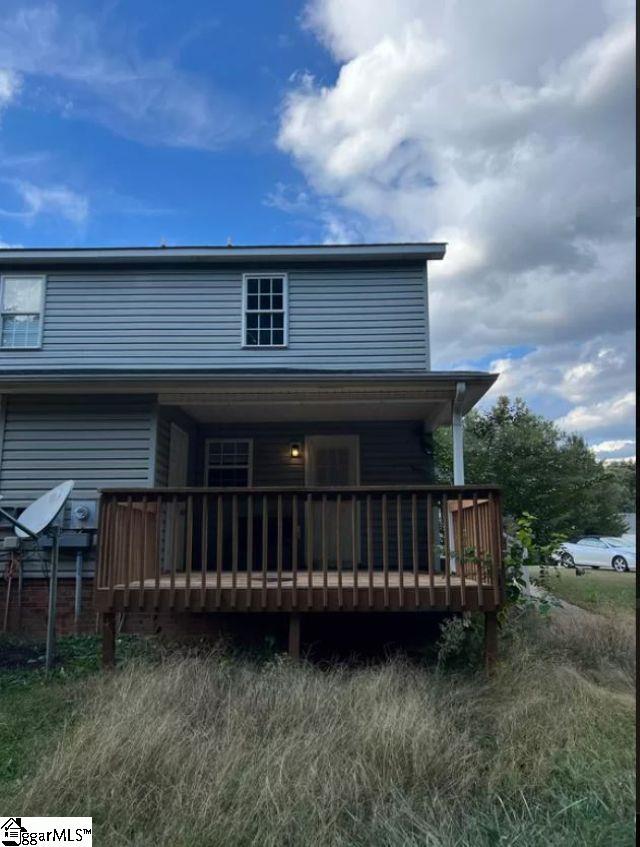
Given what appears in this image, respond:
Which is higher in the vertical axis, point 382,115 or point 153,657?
point 382,115

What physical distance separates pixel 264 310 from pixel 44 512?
552 centimetres

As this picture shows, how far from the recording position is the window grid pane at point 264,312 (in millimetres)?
9898

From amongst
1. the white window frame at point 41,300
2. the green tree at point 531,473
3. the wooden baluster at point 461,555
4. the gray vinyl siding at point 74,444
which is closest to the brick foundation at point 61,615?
the gray vinyl siding at point 74,444

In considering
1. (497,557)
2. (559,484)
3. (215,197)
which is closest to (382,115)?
(215,197)

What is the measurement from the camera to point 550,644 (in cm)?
588

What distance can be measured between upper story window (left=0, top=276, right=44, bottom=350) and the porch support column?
6.98m

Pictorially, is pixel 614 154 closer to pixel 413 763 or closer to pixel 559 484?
pixel 413 763

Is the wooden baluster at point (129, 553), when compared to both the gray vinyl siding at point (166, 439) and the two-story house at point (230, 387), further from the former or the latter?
the gray vinyl siding at point (166, 439)

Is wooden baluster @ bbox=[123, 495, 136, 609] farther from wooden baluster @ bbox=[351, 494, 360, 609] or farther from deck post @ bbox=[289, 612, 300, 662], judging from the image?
wooden baluster @ bbox=[351, 494, 360, 609]

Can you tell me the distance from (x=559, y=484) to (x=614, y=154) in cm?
1837

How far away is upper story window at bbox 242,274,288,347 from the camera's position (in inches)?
389

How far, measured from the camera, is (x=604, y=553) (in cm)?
1955

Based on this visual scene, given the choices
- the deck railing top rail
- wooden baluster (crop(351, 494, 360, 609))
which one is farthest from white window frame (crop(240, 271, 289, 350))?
wooden baluster (crop(351, 494, 360, 609))

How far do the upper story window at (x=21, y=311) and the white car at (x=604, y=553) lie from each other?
16515mm
